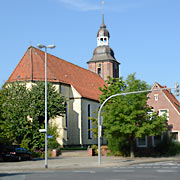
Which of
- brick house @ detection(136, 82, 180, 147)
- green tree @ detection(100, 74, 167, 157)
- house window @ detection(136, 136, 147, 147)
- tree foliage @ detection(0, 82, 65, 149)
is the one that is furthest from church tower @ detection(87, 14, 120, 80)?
green tree @ detection(100, 74, 167, 157)

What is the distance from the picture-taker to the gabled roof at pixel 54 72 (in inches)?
1916

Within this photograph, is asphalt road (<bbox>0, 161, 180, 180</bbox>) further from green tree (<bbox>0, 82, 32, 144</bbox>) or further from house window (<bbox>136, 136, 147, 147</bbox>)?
green tree (<bbox>0, 82, 32, 144</bbox>)

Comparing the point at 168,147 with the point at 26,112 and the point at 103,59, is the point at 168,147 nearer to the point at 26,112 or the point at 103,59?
the point at 26,112

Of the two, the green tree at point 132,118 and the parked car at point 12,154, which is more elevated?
the green tree at point 132,118

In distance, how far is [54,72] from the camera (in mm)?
51531

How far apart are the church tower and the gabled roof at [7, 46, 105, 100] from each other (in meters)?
6.96

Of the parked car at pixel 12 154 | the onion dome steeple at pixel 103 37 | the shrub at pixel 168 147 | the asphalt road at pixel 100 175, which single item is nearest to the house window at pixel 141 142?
the shrub at pixel 168 147

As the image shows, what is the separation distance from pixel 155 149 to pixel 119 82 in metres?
10.6

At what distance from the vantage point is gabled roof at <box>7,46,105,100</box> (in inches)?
1916

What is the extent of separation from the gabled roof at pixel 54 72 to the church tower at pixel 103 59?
696 cm

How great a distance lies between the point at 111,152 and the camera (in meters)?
35.2

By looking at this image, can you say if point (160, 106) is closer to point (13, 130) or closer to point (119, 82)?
point (119, 82)

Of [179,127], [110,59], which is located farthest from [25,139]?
[110,59]

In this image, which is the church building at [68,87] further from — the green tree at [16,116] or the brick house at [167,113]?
the brick house at [167,113]
